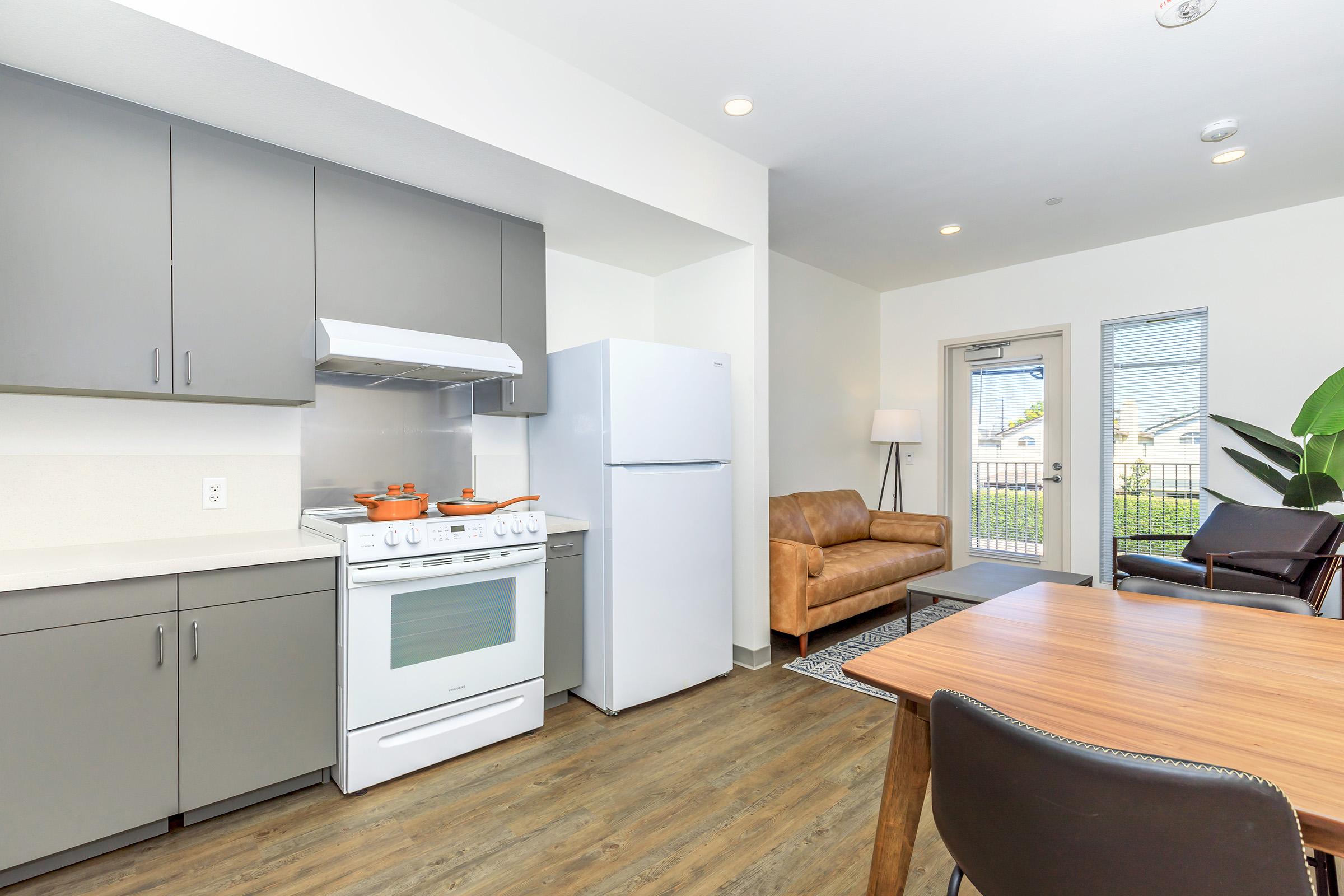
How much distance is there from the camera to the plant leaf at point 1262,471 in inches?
156

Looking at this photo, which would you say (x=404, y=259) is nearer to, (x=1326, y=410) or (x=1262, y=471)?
(x=1326, y=410)

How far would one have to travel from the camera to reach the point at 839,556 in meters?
4.41

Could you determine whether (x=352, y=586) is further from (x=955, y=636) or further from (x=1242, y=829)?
(x=1242, y=829)

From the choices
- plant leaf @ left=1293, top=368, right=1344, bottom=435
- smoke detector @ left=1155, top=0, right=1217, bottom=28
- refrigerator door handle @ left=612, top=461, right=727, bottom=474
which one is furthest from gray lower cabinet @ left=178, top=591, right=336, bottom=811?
plant leaf @ left=1293, top=368, right=1344, bottom=435

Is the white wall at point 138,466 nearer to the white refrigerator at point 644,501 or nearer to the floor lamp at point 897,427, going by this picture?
the white refrigerator at point 644,501

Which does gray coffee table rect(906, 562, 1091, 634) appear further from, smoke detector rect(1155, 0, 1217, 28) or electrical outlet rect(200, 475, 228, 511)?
electrical outlet rect(200, 475, 228, 511)

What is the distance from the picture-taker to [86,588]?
178 centimetres

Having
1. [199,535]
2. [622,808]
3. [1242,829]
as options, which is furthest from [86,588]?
[1242,829]

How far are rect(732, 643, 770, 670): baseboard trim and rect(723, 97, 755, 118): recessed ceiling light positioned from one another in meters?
2.64

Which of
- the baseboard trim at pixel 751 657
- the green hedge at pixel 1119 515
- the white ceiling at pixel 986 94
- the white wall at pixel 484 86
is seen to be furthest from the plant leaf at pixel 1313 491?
the white wall at pixel 484 86

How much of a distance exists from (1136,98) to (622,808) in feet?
11.6

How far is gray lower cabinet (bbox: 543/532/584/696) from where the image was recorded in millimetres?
2834

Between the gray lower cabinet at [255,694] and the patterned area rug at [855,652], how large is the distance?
2.10m

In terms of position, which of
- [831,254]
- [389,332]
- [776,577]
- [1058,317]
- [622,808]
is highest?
[831,254]
